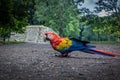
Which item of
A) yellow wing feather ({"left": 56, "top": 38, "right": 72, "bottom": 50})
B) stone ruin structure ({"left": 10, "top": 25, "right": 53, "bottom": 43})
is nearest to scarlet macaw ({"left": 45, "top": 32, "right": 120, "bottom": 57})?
yellow wing feather ({"left": 56, "top": 38, "right": 72, "bottom": 50})

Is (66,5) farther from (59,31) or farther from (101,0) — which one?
(101,0)

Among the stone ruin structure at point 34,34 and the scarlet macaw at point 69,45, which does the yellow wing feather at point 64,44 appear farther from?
the stone ruin structure at point 34,34

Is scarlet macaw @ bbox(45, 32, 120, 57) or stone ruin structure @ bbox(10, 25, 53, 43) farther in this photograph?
stone ruin structure @ bbox(10, 25, 53, 43)

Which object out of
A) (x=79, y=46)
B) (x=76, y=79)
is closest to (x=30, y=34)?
(x=79, y=46)

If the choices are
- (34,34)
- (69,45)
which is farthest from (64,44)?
(34,34)

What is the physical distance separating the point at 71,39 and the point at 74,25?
149ft

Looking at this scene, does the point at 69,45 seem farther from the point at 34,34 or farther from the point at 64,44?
the point at 34,34

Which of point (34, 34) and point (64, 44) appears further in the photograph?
point (34, 34)

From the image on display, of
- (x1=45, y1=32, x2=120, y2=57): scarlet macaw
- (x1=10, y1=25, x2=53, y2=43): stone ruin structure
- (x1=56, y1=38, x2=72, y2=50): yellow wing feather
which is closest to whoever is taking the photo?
(x1=45, y1=32, x2=120, y2=57): scarlet macaw

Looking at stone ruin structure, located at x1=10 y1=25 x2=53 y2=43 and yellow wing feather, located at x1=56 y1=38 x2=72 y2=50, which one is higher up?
yellow wing feather, located at x1=56 y1=38 x2=72 y2=50

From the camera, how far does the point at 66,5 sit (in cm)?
4625

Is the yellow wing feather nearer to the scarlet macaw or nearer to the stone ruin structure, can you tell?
the scarlet macaw

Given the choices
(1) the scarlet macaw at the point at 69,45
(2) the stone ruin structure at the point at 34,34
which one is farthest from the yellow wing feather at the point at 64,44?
(2) the stone ruin structure at the point at 34,34

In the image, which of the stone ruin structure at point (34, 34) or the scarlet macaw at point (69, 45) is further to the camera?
the stone ruin structure at point (34, 34)
